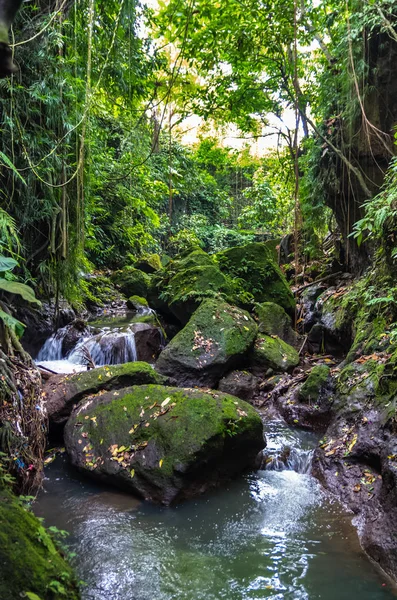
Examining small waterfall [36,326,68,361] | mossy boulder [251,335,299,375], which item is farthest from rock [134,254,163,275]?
mossy boulder [251,335,299,375]

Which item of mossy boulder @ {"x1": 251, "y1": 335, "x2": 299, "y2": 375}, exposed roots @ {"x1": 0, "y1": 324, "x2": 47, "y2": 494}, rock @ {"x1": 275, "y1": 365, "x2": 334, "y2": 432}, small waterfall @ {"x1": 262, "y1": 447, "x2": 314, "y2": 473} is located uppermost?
exposed roots @ {"x1": 0, "y1": 324, "x2": 47, "y2": 494}

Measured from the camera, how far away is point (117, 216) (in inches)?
551

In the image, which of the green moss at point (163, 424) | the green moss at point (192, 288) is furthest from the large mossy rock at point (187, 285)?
the green moss at point (163, 424)

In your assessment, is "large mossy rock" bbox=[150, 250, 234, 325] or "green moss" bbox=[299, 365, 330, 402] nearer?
"green moss" bbox=[299, 365, 330, 402]

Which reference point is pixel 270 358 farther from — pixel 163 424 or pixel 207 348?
pixel 163 424

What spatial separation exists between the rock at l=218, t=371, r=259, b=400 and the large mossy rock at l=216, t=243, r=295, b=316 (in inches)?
117

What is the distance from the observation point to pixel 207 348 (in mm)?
6773

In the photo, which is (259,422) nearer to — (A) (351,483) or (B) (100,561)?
(A) (351,483)

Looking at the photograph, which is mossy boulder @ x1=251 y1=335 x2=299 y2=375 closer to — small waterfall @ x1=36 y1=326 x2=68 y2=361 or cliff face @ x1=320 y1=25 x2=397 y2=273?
cliff face @ x1=320 y1=25 x2=397 y2=273

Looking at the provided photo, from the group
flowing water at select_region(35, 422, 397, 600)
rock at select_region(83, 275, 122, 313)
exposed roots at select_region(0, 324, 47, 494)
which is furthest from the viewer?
rock at select_region(83, 275, 122, 313)

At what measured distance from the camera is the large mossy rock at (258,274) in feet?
31.4

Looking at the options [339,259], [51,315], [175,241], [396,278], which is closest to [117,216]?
[175,241]

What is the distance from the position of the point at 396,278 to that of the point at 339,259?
4692 millimetres

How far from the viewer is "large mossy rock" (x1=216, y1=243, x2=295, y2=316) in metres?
9.56
